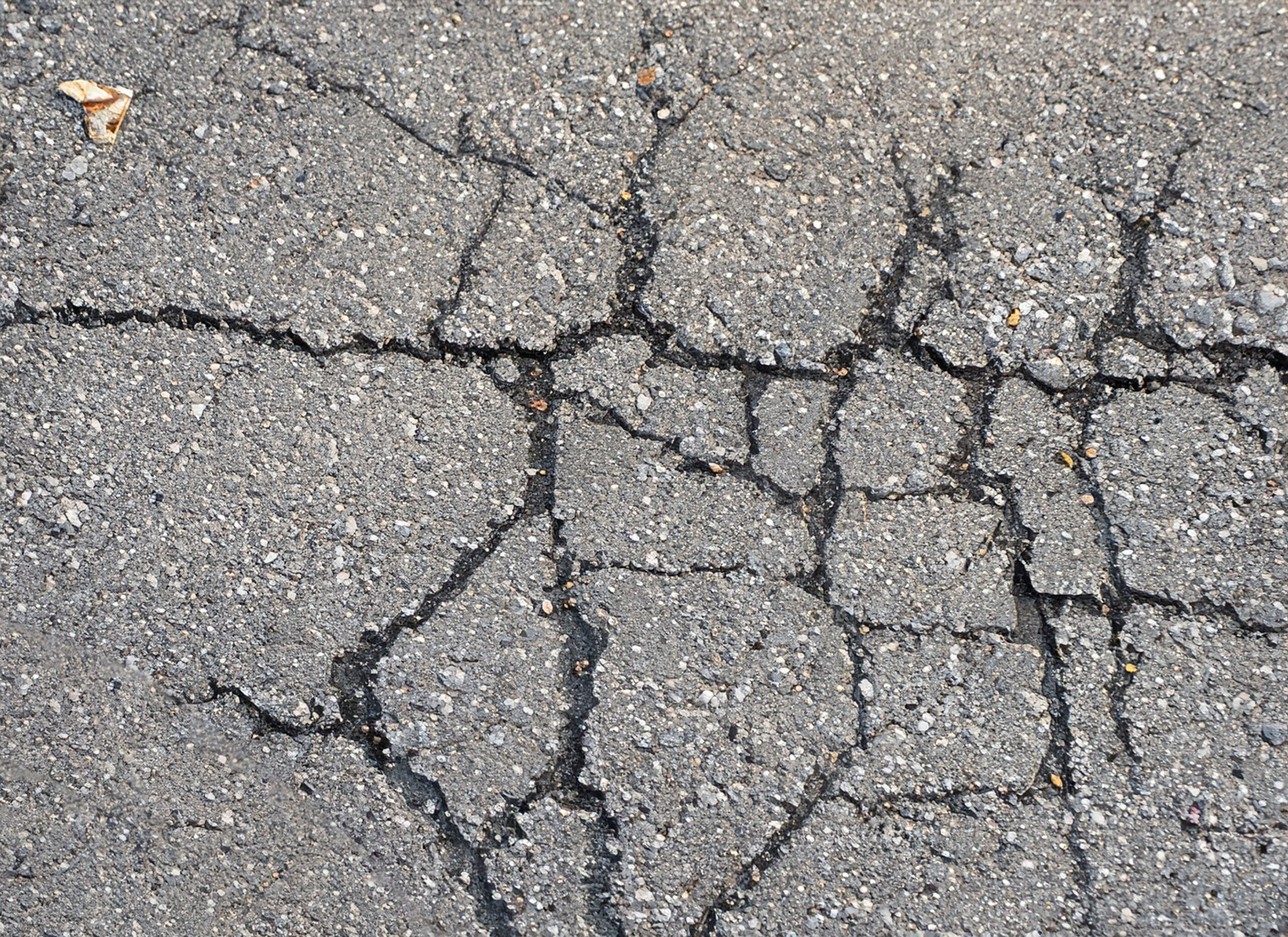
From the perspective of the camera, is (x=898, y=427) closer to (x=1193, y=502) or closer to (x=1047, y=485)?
(x=1047, y=485)

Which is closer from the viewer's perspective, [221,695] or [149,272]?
[221,695]

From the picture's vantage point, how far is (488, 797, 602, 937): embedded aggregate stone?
2.02 meters

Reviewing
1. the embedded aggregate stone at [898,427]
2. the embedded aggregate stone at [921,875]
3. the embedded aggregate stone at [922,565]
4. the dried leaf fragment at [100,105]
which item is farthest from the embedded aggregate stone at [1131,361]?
the dried leaf fragment at [100,105]

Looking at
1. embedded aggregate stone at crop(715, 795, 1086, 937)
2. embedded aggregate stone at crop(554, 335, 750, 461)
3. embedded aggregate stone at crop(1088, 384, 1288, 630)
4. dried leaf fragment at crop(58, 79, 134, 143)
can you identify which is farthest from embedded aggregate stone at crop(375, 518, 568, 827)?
dried leaf fragment at crop(58, 79, 134, 143)

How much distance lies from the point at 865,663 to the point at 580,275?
1098 millimetres

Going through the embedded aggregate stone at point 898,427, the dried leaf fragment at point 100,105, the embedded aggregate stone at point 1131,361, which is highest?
the embedded aggregate stone at point 1131,361

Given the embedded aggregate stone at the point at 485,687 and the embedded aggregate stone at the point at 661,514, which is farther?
the embedded aggregate stone at the point at 661,514

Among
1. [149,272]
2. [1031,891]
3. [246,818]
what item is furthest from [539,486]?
[1031,891]

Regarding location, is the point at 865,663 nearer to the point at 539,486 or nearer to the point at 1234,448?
the point at 539,486

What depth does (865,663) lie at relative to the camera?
7.10 ft

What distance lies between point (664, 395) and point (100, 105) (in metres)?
1.55

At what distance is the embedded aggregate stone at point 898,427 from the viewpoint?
229cm

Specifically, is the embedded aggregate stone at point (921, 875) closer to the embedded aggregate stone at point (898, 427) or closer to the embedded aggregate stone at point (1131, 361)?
the embedded aggregate stone at point (898, 427)

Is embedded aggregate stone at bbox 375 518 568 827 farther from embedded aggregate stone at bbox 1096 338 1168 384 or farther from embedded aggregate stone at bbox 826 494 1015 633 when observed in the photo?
embedded aggregate stone at bbox 1096 338 1168 384
